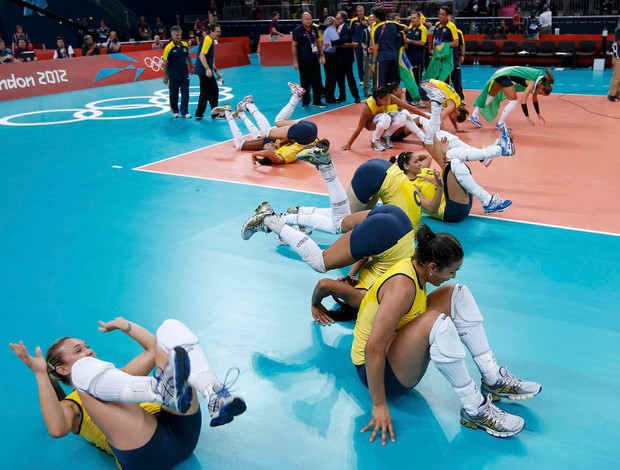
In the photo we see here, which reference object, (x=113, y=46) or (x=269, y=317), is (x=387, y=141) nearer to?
(x=269, y=317)

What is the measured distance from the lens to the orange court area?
6.67 m

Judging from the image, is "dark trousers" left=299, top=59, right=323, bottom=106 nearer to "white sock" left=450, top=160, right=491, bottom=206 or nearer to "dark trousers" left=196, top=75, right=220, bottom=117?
"dark trousers" left=196, top=75, right=220, bottom=117

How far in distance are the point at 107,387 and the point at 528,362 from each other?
2.65 m

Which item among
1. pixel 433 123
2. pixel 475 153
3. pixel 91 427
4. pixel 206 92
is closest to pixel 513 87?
pixel 433 123

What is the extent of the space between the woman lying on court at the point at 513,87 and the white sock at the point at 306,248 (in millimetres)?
6544

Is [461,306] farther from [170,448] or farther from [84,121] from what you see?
[84,121]

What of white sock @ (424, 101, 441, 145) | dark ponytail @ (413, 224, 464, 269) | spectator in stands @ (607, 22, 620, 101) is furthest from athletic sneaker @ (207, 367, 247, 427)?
spectator in stands @ (607, 22, 620, 101)

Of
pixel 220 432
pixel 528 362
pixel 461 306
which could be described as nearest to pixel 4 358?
pixel 220 432

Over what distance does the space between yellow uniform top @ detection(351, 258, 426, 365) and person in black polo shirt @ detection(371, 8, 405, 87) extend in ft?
30.9

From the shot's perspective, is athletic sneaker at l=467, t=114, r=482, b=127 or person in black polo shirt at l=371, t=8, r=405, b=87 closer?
athletic sneaker at l=467, t=114, r=482, b=127

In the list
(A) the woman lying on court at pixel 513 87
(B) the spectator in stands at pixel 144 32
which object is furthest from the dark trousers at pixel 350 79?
(B) the spectator in stands at pixel 144 32

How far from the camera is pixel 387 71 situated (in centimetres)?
1213

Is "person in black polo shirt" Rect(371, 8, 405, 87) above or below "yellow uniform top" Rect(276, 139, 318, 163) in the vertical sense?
above

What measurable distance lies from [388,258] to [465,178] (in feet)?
7.87
